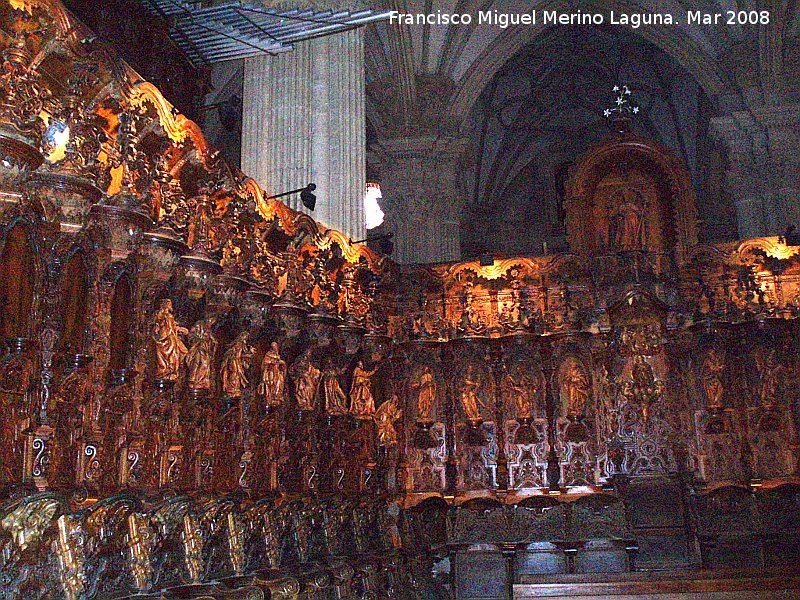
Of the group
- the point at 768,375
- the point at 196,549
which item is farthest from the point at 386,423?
the point at 768,375

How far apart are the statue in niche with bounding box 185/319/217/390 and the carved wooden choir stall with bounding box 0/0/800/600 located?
3cm

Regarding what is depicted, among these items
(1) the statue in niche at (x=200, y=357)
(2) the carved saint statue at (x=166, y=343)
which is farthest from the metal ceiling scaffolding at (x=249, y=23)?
(2) the carved saint statue at (x=166, y=343)

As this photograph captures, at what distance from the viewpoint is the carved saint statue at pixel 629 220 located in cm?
1438

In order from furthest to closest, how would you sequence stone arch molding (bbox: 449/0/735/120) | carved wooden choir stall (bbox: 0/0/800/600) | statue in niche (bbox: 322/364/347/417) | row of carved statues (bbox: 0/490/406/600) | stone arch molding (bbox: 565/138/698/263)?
stone arch molding (bbox: 449/0/735/120), stone arch molding (bbox: 565/138/698/263), statue in niche (bbox: 322/364/347/417), carved wooden choir stall (bbox: 0/0/800/600), row of carved statues (bbox: 0/490/406/600)

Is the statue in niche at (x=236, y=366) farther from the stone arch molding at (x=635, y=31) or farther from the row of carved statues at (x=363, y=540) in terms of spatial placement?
the stone arch molding at (x=635, y=31)

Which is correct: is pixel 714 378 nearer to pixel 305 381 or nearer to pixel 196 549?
pixel 305 381

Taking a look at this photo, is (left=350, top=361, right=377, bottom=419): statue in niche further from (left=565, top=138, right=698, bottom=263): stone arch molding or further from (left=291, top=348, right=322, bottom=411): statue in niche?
(left=565, top=138, right=698, bottom=263): stone arch molding

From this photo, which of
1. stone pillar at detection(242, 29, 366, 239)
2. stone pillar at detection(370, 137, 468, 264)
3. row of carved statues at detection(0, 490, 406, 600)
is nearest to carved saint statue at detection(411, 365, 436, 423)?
row of carved statues at detection(0, 490, 406, 600)

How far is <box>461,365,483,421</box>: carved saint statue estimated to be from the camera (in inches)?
501

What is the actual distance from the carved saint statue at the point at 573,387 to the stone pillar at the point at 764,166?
6670 mm

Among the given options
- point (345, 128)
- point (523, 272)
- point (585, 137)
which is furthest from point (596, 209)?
point (585, 137)

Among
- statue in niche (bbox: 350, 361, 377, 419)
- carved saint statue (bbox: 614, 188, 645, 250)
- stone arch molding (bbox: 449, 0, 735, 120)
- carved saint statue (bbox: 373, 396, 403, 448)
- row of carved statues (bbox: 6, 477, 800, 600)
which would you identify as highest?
stone arch molding (bbox: 449, 0, 735, 120)

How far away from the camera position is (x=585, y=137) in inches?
1154

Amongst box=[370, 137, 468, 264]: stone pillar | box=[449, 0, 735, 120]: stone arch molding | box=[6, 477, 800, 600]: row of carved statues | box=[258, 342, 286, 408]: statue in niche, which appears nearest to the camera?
box=[6, 477, 800, 600]: row of carved statues
